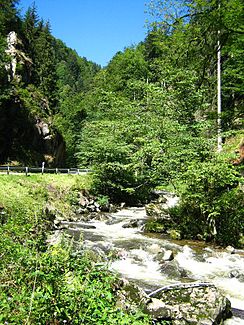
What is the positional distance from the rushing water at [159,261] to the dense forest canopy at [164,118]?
201 cm

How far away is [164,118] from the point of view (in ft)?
64.7

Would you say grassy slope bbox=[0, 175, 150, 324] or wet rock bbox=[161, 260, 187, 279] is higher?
grassy slope bbox=[0, 175, 150, 324]

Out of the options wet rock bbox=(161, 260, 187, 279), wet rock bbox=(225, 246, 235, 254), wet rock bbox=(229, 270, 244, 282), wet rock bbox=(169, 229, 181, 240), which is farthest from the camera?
wet rock bbox=(169, 229, 181, 240)

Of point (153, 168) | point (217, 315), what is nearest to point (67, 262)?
point (217, 315)

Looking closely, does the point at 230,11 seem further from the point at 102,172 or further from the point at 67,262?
the point at 102,172

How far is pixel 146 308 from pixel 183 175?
8.37 m

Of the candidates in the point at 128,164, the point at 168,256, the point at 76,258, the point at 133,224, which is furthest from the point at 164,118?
the point at 76,258

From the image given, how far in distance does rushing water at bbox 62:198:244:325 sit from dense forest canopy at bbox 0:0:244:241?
2.01 meters

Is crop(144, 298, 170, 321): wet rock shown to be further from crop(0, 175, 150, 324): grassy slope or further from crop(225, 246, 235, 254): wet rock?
crop(225, 246, 235, 254): wet rock

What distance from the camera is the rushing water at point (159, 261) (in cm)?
944

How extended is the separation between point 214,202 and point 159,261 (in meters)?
4.04

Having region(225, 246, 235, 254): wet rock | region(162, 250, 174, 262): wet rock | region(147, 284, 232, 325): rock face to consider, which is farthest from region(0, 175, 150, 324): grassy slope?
region(225, 246, 235, 254): wet rock

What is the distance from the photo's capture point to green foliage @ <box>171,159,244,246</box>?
536 inches

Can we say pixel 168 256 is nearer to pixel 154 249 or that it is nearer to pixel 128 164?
pixel 154 249
